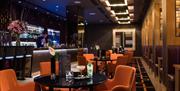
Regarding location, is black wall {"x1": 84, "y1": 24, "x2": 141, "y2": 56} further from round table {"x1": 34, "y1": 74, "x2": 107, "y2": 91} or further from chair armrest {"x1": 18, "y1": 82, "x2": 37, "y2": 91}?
round table {"x1": 34, "y1": 74, "x2": 107, "y2": 91}

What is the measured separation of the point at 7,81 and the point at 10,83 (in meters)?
0.09

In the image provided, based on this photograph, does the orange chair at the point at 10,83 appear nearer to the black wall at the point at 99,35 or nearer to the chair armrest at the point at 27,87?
the chair armrest at the point at 27,87

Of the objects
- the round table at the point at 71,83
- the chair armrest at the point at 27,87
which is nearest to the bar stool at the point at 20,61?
the chair armrest at the point at 27,87

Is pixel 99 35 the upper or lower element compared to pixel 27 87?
upper

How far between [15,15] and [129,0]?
5013mm

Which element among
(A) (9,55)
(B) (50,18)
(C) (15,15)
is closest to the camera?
(A) (9,55)

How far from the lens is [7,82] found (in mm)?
3119

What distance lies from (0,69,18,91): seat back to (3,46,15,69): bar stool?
4.18m

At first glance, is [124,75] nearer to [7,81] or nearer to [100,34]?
[7,81]

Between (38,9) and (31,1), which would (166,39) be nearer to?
(31,1)

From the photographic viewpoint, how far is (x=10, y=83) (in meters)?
3.20

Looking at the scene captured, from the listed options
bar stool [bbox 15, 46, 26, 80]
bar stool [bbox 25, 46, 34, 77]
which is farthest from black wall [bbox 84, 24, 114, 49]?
bar stool [bbox 15, 46, 26, 80]

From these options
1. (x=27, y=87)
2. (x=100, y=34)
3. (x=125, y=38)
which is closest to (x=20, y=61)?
(x=27, y=87)

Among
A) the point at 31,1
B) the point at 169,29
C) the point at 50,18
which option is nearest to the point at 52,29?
the point at 50,18
